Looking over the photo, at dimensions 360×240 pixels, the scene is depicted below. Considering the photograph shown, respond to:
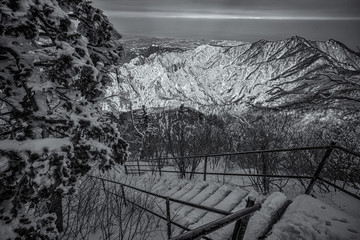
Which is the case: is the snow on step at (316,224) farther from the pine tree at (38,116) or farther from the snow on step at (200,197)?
the pine tree at (38,116)

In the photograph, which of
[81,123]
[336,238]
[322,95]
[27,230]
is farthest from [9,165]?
[322,95]

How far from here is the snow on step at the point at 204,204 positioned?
4764mm

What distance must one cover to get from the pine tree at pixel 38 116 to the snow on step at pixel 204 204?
211cm

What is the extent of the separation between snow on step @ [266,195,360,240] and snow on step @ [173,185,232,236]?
6.51 ft

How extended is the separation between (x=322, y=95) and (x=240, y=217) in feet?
25.0

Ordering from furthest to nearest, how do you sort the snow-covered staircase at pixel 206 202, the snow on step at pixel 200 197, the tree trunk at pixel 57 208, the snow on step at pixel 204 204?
the snow on step at pixel 200 197 < the snow on step at pixel 204 204 < the snow-covered staircase at pixel 206 202 < the tree trunk at pixel 57 208

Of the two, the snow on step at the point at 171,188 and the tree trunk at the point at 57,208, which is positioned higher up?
the tree trunk at the point at 57,208

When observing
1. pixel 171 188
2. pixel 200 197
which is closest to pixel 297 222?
pixel 200 197

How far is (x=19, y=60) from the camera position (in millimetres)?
2807

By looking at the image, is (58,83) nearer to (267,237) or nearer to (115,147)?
(115,147)

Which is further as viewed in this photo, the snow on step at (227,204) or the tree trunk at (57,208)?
the snow on step at (227,204)

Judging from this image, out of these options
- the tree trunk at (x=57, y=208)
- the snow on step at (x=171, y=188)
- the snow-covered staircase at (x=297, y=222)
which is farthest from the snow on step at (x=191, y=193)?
the tree trunk at (x=57, y=208)

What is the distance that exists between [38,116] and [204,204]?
148 inches

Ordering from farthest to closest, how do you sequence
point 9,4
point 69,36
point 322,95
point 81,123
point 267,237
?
point 322,95 < point 81,123 < point 69,36 < point 267,237 < point 9,4
